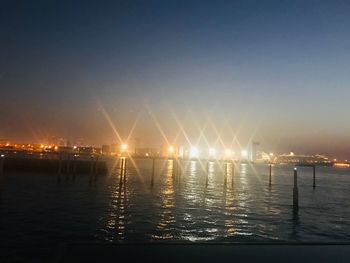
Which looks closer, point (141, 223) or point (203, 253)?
point (203, 253)

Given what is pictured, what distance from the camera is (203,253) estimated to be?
10.0m

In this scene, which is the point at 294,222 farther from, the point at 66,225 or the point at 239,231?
the point at 66,225

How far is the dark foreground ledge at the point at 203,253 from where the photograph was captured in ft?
30.6

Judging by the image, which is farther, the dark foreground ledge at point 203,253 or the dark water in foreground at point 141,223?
the dark water in foreground at point 141,223

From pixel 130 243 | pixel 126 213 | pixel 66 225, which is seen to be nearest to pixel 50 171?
pixel 126 213

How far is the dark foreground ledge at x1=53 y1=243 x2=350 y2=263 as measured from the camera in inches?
367

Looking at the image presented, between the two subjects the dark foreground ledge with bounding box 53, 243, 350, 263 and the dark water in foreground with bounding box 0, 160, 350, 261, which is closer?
the dark foreground ledge with bounding box 53, 243, 350, 263

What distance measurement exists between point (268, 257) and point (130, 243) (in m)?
4.03

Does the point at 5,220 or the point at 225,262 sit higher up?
the point at 225,262

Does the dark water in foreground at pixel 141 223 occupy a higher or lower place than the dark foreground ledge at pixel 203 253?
lower

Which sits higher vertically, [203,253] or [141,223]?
[203,253]

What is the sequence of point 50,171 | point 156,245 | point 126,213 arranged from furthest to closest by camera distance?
point 50,171 → point 126,213 → point 156,245

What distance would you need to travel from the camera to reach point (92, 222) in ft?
75.4

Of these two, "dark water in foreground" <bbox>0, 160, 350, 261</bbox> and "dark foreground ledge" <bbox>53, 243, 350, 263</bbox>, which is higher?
"dark foreground ledge" <bbox>53, 243, 350, 263</bbox>
